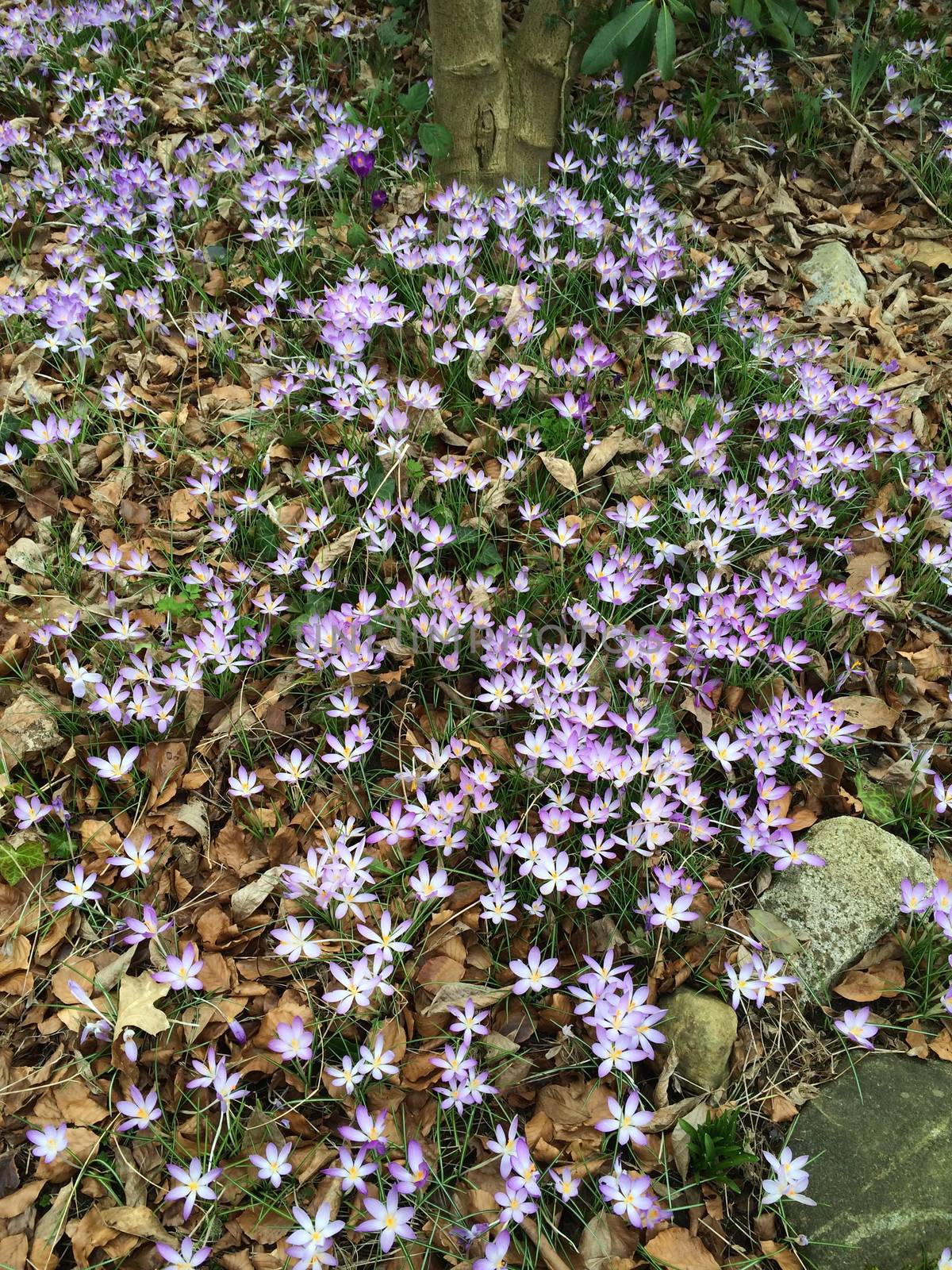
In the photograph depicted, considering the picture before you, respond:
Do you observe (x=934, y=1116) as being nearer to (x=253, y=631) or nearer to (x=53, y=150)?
(x=253, y=631)

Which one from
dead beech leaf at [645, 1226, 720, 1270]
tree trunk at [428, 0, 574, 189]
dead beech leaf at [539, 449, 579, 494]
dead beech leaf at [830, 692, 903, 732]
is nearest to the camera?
dead beech leaf at [645, 1226, 720, 1270]

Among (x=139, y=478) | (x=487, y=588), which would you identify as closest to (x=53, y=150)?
(x=139, y=478)

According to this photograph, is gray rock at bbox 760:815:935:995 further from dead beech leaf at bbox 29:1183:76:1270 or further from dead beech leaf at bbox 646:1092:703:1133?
dead beech leaf at bbox 29:1183:76:1270

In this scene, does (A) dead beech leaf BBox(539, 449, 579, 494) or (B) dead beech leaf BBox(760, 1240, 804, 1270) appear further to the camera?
(A) dead beech leaf BBox(539, 449, 579, 494)

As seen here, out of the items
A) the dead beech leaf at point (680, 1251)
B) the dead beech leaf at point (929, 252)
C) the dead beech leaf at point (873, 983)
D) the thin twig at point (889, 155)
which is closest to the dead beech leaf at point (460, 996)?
the dead beech leaf at point (680, 1251)

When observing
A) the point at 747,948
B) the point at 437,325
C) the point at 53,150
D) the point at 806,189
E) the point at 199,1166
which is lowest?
the point at 199,1166

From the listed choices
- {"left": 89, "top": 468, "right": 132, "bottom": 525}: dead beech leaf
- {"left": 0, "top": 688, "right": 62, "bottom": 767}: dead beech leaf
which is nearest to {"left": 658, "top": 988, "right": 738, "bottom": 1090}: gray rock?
{"left": 0, "top": 688, "right": 62, "bottom": 767}: dead beech leaf

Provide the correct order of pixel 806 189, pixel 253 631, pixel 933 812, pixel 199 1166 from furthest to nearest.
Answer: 1. pixel 806 189
2. pixel 253 631
3. pixel 933 812
4. pixel 199 1166
